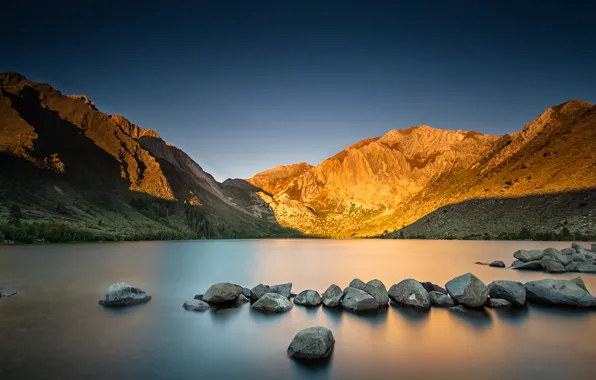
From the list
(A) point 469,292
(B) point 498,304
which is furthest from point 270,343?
(B) point 498,304

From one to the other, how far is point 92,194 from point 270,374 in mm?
210978

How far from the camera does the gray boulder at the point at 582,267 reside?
42344 mm

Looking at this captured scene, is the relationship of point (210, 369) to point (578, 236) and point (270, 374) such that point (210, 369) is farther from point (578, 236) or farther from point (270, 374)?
point (578, 236)

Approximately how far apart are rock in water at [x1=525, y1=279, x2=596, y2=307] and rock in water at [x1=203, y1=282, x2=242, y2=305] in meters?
21.5

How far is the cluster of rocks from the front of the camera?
4306 centimetres

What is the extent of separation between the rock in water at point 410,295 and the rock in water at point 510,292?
5.08 metres

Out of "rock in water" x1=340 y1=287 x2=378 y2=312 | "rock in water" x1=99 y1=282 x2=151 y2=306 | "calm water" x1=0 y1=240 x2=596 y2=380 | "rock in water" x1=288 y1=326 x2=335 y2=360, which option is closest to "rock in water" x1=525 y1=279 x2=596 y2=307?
"calm water" x1=0 y1=240 x2=596 y2=380

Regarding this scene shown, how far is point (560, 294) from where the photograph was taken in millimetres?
24000

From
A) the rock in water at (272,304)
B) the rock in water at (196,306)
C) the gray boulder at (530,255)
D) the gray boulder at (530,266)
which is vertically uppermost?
the gray boulder at (530,255)

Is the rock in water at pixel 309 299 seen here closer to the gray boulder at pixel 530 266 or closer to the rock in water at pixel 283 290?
the rock in water at pixel 283 290

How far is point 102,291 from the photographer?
3172cm

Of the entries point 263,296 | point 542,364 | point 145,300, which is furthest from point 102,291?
point 542,364

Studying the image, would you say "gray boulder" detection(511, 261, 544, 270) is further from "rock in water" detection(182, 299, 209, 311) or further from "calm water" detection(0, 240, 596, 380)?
"rock in water" detection(182, 299, 209, 311)

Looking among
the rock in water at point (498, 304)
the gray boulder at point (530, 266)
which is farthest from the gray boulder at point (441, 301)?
the gray boulder at point (530, 266)
